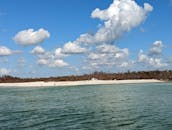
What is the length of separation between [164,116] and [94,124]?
9.10 metres

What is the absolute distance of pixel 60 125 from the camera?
39031mm

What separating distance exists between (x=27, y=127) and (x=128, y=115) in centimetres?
1321

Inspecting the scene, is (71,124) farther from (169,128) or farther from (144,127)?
(169,128)

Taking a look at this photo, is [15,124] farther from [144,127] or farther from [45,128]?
[144,127]

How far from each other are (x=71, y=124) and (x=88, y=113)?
9181 mm

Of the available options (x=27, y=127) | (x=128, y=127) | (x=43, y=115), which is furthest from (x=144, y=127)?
(x=43, y=115)

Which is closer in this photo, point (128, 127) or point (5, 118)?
point (128, 127)

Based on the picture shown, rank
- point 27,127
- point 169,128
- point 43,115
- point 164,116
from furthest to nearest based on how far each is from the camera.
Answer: point 43,115 → point 164,116 → point 27,127 → point 169,128

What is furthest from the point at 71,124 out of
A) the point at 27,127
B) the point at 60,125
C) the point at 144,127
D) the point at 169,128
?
the point at 169,128

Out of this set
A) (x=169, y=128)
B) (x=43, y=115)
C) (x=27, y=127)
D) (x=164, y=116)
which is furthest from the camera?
(x=43, y=115)

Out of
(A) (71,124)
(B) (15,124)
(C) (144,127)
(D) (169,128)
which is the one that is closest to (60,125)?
(A) (71,124)

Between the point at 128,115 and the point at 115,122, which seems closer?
the point at 115,122

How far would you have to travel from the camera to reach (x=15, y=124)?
4031 cm

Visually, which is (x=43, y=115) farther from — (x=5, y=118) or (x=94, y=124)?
(x=94, y=124)
